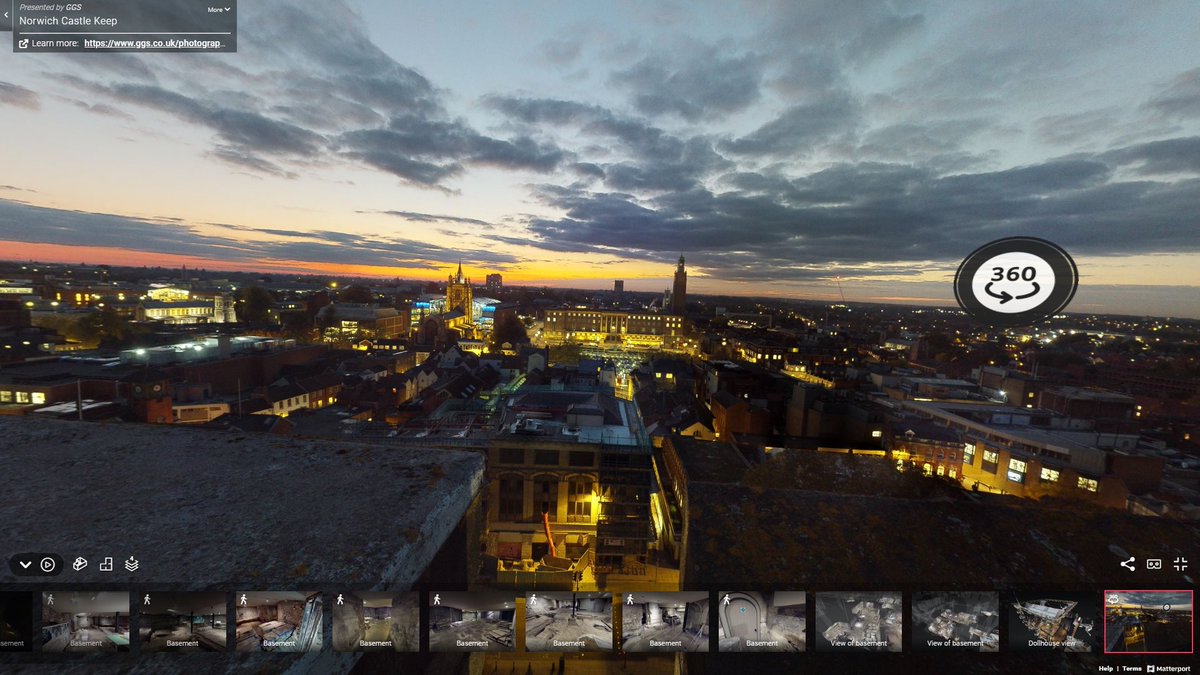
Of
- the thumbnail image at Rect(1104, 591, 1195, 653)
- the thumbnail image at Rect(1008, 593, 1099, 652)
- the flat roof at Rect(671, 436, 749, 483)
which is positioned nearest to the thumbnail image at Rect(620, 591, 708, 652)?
the thumbnail image at Rect(1008, 593, 1099, 652)

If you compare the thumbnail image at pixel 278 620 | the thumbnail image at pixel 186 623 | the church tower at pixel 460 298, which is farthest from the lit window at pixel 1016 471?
the church tower at pixel 460 298

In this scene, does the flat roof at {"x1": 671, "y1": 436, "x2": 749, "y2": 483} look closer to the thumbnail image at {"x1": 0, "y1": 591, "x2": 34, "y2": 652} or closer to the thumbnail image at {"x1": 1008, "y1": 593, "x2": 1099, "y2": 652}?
the thumbnail image at {"x1": 1008, "y1": 593, "x2": 1099, "y2": 652}

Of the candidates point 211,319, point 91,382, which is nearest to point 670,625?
point 91,382

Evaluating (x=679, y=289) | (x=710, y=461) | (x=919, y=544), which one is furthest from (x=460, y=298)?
(x=919, y=544)

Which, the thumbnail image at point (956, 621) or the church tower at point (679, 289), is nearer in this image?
the thumbnail image at point (956, 621)

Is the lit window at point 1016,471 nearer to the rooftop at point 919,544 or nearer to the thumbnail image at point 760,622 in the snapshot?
the rooftop at point 919,544
